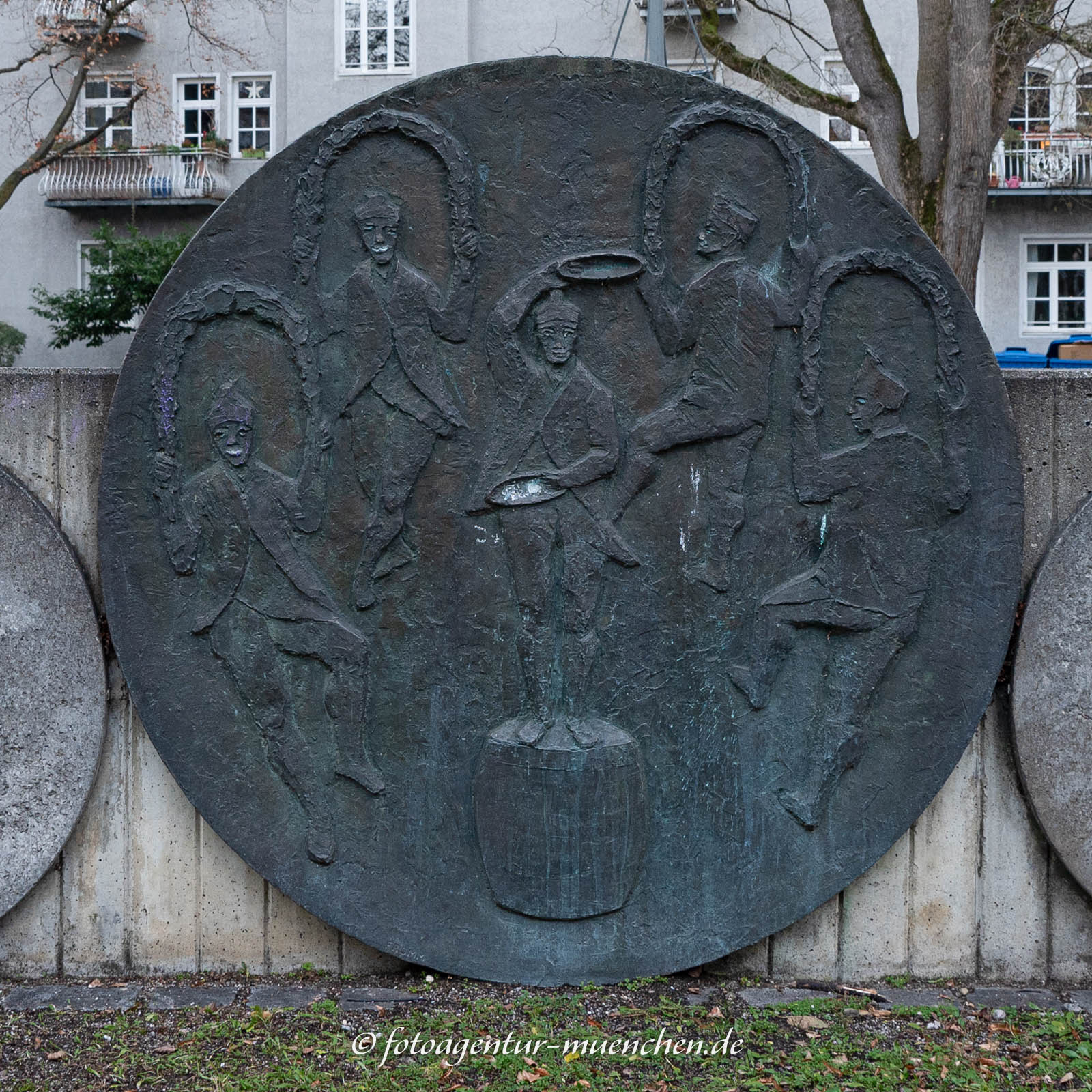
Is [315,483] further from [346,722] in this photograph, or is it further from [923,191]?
[923,191]

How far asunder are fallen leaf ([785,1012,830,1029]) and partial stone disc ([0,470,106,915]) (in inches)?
85.6

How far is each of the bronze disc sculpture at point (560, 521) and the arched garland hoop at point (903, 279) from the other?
0.03ft

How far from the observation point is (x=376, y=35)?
20.7m

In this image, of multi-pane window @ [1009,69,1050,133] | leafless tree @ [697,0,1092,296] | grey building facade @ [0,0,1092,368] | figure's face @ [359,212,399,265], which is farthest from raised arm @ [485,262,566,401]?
multi-pane window @ [1009,69,1050,133]

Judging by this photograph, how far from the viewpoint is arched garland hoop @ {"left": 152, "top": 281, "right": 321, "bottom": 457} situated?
3348 millimetres

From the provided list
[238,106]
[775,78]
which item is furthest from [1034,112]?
[238,106]

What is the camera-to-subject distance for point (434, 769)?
11.3 feet

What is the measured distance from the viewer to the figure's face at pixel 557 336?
131 inches

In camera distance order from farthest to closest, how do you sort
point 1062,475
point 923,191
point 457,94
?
1. point 923,191
2. point 1062,475
3. point 457,94

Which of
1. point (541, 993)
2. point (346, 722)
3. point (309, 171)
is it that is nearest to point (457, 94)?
point (309, 171)

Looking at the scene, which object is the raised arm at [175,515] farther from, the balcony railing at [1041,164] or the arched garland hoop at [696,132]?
the balcony railing at [1041,164]

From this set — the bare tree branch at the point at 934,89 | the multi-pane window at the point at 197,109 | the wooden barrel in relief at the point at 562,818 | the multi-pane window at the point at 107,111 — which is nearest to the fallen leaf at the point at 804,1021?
the wooden barrel in relief at the point at 562,818

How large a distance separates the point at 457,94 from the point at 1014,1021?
3074 mm

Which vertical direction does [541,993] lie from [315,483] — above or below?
below
